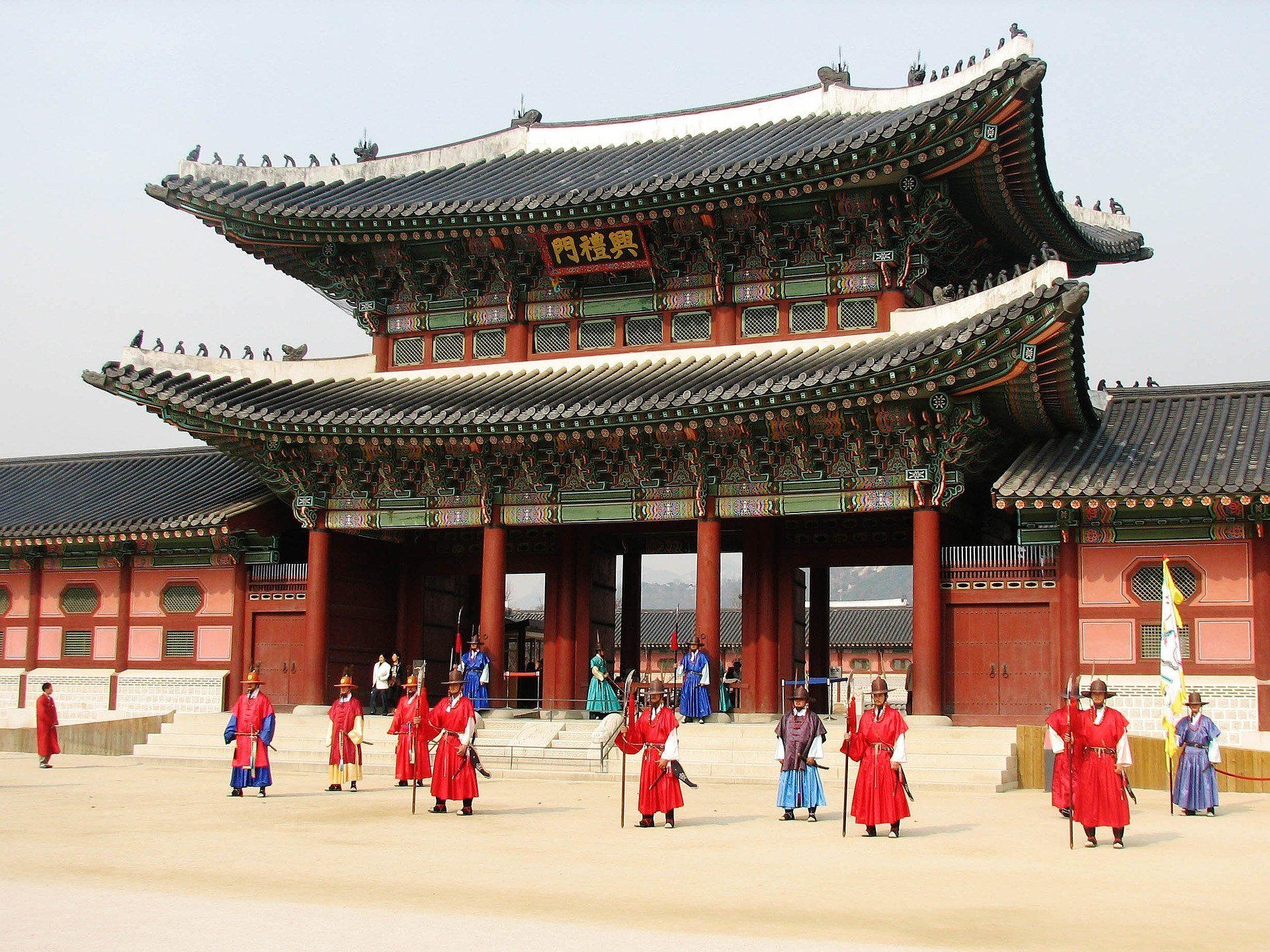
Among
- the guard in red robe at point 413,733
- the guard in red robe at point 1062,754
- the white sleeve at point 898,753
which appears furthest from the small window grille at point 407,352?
the guard in red robe at point 1062,754

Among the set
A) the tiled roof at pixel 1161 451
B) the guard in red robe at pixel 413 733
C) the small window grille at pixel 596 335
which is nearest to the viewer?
the guard in red robe at pixel 413 733

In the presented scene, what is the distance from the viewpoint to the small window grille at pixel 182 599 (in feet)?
88.2

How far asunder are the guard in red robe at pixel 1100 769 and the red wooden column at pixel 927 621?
7.44 metres

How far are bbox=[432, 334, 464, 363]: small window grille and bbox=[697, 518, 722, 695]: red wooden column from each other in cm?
621

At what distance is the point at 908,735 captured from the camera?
19766 millimetres

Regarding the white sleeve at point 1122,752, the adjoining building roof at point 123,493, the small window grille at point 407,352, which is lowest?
the white sleeve at point 1122,752

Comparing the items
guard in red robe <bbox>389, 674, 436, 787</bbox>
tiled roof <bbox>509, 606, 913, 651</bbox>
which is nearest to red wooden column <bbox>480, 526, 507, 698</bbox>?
guard in red robe <bbox>389, 674, 436, 787</bbox>

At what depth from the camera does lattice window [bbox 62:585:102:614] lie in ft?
91.2

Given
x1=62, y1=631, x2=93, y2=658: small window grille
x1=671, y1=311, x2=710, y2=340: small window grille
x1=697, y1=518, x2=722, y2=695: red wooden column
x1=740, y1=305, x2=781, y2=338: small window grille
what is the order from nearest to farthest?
x1=697, y1=518, x2=722, y2=695: red wooden column → x1=740, y1=305, x2=781, y2=338: small window grille → x1=671, y1=311, x2=710, y2=340: small window grille → x1=62, y1=631, x2=93, y2=658: small window grille

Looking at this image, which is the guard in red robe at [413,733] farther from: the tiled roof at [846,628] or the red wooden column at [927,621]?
the tiled roof at [846,628]

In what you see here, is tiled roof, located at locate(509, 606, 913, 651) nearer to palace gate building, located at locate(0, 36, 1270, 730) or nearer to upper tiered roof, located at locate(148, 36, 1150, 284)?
palace gate building, located at locate(0, 36, 1270, 730)

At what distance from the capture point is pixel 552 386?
2403 centimetres

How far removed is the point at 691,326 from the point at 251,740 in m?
10.9

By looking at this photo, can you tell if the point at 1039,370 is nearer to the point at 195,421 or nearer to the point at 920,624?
the point at 920,624
